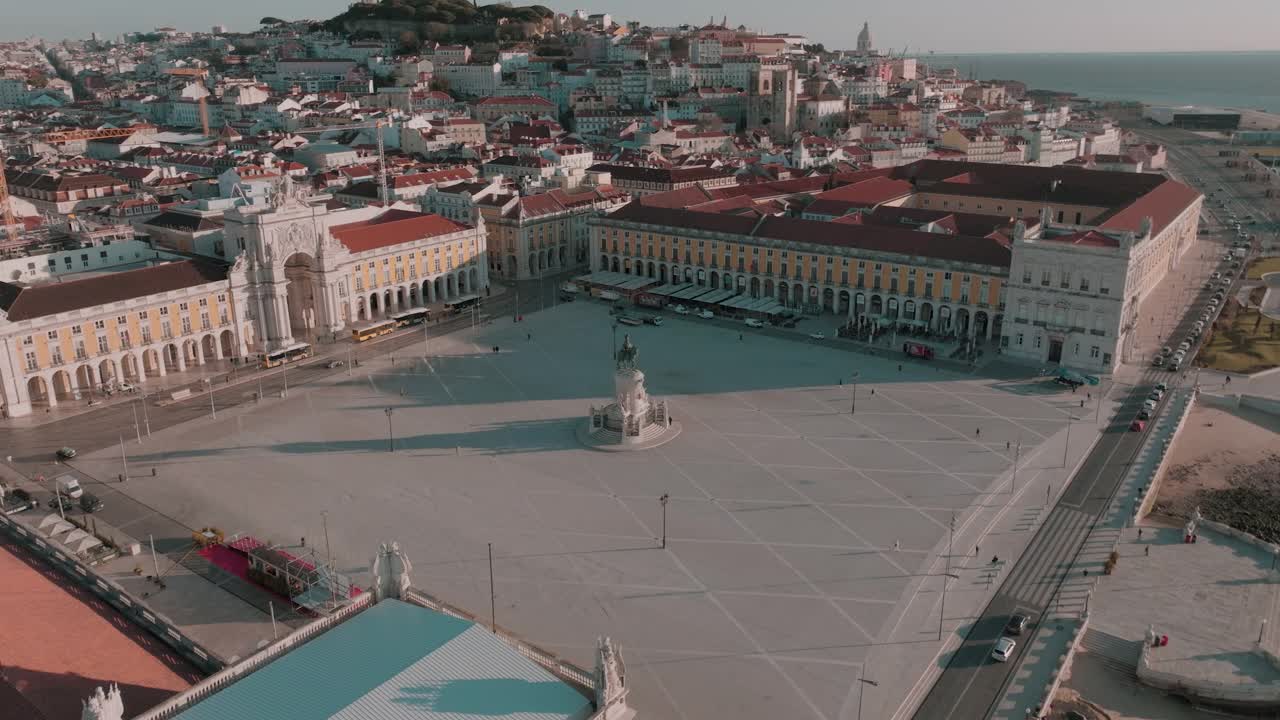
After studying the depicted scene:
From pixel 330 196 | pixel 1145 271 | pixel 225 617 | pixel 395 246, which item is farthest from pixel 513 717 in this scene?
pixel 330 196

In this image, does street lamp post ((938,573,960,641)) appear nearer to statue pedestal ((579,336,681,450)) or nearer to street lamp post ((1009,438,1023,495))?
street lamp post ((1009,438,1023,495))

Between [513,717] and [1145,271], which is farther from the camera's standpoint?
[1145,271]

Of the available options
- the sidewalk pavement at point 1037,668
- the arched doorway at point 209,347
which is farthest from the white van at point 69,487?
the sidewalk pavement at point 1037,668

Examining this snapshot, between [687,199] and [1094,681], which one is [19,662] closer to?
[1094,681]

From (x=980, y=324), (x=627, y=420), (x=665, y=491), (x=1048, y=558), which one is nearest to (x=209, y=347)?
(x=627, y=420)

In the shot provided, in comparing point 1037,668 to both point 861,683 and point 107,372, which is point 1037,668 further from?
point 107,372

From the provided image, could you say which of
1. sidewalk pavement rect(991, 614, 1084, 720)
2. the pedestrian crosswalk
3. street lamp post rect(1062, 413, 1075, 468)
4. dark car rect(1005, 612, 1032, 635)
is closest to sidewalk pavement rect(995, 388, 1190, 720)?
sidewalk pavement rect(991, 614, 1084, 720)
